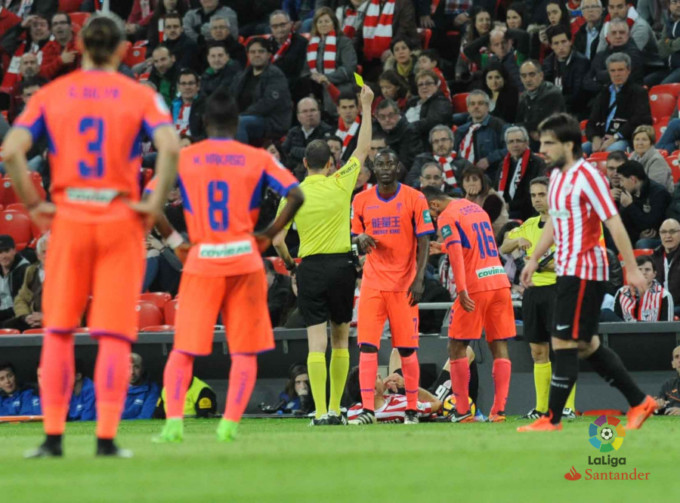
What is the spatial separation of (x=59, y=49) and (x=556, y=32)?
8966mm

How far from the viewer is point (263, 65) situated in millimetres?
19219

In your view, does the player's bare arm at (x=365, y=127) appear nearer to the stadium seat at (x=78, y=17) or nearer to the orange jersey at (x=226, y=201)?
the orange jersey at (x=226, y=201)

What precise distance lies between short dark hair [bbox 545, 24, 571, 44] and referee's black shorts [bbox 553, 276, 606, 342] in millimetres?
9824

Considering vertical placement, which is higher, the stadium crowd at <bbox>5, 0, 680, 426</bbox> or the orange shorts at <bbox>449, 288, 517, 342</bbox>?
the stadium crowd at <bbox>5, 0, 680, 426</bbox>

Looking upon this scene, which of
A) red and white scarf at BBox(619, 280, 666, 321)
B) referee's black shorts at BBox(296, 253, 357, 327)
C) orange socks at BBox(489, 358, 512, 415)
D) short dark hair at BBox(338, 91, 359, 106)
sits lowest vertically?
orange socks at BBox(489, 358, 512, 415)

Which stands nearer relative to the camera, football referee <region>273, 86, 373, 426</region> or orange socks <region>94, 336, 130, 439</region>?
orange socks <region>94, 336, 130, 439</region>

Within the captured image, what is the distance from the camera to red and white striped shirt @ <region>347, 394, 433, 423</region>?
1284cm

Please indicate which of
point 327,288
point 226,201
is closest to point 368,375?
point 327,288

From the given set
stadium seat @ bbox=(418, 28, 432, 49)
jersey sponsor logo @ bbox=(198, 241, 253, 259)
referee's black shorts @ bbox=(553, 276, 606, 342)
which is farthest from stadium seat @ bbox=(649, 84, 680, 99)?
jersey sponsor logo @ bbox=(198, 241, 253, 259)

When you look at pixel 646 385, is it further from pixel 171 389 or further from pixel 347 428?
pixel 171 389

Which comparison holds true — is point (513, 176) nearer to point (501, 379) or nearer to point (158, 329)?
point (501, 379)

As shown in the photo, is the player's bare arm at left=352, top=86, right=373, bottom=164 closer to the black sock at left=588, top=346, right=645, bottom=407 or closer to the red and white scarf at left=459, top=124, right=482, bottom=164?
the black sock at left=588, top=346, right=645, bottom=407

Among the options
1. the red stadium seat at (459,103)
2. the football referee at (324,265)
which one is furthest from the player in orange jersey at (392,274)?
the red stadium seat at (459,103)

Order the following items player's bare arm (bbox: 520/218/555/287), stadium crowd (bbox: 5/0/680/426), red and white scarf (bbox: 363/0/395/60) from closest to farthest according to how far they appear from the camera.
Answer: player's bare arm (bbox: 520/218/555/287)
stadium crowd (bbox: 5/0/680/426)
red and white scarf (bbox: 363/0/395/60)
